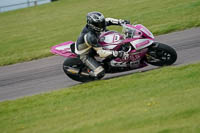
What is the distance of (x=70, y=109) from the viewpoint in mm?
7934

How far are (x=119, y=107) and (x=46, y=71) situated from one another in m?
5.64

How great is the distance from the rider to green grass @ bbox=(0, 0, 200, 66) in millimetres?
5428

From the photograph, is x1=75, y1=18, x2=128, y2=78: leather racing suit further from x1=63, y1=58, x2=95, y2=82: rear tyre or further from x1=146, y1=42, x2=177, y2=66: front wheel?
x1=146, y1=42, x2=177, y2=66: front wheel

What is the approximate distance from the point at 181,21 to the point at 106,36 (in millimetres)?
7036

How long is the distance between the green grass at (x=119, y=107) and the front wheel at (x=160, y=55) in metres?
0.41

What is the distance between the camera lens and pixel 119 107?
7.37 meters

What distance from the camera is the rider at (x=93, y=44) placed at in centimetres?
953

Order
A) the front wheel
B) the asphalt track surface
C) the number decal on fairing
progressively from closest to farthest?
the front wheel, the number decal on fairing, the asphalt track surface

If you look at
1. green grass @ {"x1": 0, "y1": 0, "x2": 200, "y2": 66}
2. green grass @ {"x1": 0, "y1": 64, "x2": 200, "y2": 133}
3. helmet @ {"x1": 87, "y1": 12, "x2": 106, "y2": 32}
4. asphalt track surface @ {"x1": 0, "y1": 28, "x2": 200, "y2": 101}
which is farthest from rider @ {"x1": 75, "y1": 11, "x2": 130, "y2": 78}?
green grass @ {"x1": 0, "y1": 0, "x2": 200, "y2": 66}

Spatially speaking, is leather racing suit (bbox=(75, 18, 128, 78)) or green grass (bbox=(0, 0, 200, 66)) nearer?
leather racing suit (bbox=(75, 18, 128, 78))

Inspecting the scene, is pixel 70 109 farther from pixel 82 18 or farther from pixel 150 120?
pixel 82 18

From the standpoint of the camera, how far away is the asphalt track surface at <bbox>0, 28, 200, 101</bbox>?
10594mm

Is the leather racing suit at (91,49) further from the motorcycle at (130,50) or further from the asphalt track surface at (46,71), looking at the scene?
the asphalt track surface at (46,71)

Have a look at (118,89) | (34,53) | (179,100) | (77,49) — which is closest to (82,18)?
(34,53)
